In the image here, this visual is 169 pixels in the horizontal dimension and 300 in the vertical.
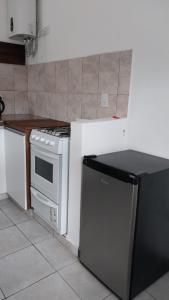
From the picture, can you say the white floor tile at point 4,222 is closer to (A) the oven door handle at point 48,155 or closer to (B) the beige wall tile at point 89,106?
(A) the oven door handle at point 48,155

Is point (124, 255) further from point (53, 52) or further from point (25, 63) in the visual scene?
point (25, 63)

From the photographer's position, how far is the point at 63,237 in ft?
6.41

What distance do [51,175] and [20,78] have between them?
5.57 feet

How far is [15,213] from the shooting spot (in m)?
2.45

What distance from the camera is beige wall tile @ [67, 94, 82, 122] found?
2.32 metres

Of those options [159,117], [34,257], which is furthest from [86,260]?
[159,117]

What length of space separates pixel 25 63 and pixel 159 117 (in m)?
2.10

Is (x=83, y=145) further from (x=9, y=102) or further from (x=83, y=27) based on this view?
(x=9, y=102)

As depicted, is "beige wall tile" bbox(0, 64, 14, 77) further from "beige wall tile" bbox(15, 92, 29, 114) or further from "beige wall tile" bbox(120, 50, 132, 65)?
"beige wall tile" bbox(120, 50, 132, 65)

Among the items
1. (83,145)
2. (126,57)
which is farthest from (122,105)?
(83,145)

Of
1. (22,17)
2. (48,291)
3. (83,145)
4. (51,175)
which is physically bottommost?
(48,291)

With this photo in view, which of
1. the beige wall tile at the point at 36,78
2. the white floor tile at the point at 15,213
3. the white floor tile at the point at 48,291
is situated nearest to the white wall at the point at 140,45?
the beige wall tile at the point at 36,78

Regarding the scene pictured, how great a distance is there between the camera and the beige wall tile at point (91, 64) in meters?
2.05

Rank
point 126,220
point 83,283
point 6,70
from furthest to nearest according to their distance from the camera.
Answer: point 6,70 → point 83,283 → point 126,220
